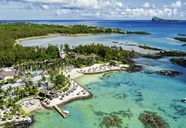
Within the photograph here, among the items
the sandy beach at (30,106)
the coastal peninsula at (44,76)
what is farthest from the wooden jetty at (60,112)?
the sandy beach at (30,106)

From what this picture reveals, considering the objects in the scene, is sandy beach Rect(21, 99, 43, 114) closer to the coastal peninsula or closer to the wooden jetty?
the coastal peninsula

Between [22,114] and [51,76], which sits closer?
[22,114]

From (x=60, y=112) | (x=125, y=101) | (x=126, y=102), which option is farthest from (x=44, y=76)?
(x=126, y=102)

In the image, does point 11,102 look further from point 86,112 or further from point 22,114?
point 86,112

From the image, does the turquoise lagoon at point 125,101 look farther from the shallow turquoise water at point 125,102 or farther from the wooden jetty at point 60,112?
the wooden jetty at point 60,112

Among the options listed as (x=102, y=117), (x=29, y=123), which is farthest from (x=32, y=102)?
(x=102, y=117)

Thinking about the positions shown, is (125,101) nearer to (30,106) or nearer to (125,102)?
(125,102)

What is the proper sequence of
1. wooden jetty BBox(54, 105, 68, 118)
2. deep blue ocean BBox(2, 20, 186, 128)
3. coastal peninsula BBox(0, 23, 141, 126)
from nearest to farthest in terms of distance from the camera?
deep blue ocean BBox(2, 20, 186, 128), wooden jetty BBox(54, 105, 68, 118), coastal peninsula BBox(0, 23, 141, 126)

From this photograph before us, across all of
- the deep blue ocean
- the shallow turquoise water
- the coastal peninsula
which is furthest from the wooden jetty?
the coastal peninsula

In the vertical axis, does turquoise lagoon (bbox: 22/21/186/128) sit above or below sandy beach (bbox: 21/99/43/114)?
below

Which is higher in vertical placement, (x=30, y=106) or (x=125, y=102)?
(x=30, y=106)

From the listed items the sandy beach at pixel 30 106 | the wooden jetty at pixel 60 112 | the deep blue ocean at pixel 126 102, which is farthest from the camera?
the sandy beach at pixel 30 106
